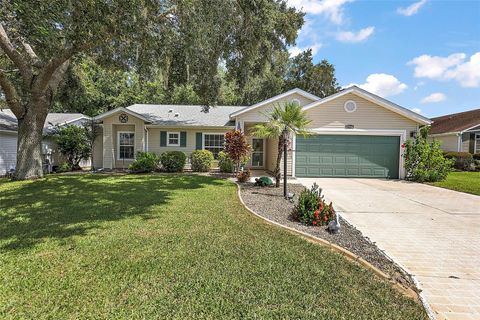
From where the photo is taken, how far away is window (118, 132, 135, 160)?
1622 centimetres

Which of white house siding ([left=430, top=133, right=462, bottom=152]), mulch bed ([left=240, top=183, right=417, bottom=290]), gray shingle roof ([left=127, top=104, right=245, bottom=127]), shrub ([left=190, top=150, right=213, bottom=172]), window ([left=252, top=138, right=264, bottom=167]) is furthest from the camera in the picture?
white house siding ([left=430, top=133, right=462, bottom=152])

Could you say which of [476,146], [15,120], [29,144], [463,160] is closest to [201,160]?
[29,144]

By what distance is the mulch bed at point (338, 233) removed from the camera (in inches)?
146

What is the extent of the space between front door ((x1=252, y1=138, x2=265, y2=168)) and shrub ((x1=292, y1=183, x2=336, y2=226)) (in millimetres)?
11519

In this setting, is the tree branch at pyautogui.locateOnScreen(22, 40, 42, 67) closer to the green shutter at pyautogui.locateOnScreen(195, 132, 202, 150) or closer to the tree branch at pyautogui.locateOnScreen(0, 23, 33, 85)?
the tree branch at pyautogui.locateOnScreen(0, 23, 33, 85)

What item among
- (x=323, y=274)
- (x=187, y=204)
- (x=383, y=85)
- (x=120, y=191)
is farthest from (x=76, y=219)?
(x=383, y=85)

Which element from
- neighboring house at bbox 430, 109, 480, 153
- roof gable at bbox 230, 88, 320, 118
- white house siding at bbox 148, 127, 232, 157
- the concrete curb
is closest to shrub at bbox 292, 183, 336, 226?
the concrete curb

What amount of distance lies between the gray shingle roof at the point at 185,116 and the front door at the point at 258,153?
2276 millimetres

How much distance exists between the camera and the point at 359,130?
13438 millimetres

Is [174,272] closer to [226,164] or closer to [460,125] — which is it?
[226,164]

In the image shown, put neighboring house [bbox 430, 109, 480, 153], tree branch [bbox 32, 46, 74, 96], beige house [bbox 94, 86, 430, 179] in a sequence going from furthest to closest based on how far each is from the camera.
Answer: neighboring house [bbox 430, 109, 480, 153]
beige house [bbox 94, 86, 430, 179]
tree branch [bbox 32, 46, 74, 96]

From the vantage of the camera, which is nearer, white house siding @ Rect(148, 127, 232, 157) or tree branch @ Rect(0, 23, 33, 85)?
tree branch @ Rect(0, 23, 33, 85)

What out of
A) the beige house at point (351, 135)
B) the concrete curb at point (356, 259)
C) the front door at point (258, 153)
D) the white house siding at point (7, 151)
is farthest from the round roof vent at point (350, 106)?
the white house siding at point (7, 151)

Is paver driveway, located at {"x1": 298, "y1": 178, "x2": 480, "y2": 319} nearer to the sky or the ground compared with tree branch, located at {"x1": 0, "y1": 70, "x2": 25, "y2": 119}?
nearer to the ground
